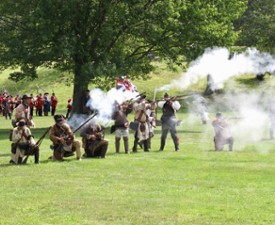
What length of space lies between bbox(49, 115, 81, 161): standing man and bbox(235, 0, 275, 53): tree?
827 inches

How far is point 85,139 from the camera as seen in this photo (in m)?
20.2

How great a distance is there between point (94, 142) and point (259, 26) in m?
31.3

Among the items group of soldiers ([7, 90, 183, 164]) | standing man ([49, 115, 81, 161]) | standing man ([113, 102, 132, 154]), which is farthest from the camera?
standing man ([113, 102, 132, 154])

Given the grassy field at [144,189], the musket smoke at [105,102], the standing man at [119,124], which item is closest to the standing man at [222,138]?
the grassy field at [144,189]

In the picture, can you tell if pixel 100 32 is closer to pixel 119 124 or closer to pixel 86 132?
pixel 119 124

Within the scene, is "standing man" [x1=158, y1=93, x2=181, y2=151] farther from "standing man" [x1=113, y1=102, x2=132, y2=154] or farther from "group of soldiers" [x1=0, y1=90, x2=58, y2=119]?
"group of soldiers" [x1=0, y1=90, x2=58, y2=119]

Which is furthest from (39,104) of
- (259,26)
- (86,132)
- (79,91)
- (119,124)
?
(86,132)

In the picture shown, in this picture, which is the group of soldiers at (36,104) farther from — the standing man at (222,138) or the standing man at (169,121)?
the standing man at (222,138)

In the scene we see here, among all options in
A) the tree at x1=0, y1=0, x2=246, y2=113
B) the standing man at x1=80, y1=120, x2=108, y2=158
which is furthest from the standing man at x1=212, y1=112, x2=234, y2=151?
the tree at x1=0, y1=0, x2=246, y2=113

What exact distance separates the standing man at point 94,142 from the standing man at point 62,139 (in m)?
0.90

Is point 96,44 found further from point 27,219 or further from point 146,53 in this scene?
point 27,219

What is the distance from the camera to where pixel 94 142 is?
20062 mm

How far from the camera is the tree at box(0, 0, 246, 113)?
33.1 metres

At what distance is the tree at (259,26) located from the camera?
42.0 metres
